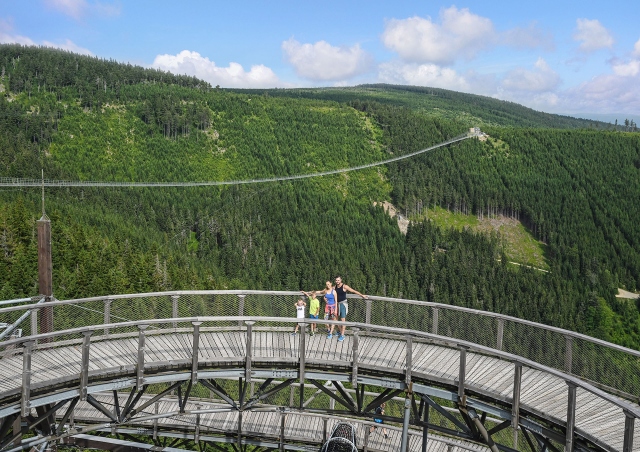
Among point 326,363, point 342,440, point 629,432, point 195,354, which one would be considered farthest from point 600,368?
point 195,354

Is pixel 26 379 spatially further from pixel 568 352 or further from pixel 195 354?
pixel 568 352

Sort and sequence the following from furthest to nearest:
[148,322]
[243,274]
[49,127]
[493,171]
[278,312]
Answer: [493,171] < [49,127] < [243,274] < [278,312] < [148,322]

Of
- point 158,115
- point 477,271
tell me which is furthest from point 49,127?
point 477,271

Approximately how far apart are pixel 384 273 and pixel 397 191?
52178mm

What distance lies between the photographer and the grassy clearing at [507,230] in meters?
157

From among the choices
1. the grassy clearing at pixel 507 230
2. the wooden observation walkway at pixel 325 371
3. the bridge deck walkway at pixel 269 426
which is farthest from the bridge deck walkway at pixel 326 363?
the grassy clearing at pixel 507 230

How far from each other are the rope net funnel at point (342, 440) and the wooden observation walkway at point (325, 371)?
548 mm

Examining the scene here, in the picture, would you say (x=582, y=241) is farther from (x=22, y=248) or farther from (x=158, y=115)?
(x=22, y=248)

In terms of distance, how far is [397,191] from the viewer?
530ft

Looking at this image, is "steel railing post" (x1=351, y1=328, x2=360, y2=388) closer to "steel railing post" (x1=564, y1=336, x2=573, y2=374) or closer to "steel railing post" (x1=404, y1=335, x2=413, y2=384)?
"steel railing post" (x1=404, y1=335, x2=413, y2=384)

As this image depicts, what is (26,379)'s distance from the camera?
10695mm

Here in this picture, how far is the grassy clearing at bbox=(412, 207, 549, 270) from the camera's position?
157125mm

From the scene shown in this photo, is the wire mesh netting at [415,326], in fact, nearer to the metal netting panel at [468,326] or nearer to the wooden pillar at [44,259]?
the metal netting panel at [468,326]

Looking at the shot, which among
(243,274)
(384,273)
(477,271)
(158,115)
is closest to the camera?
(243,274)
